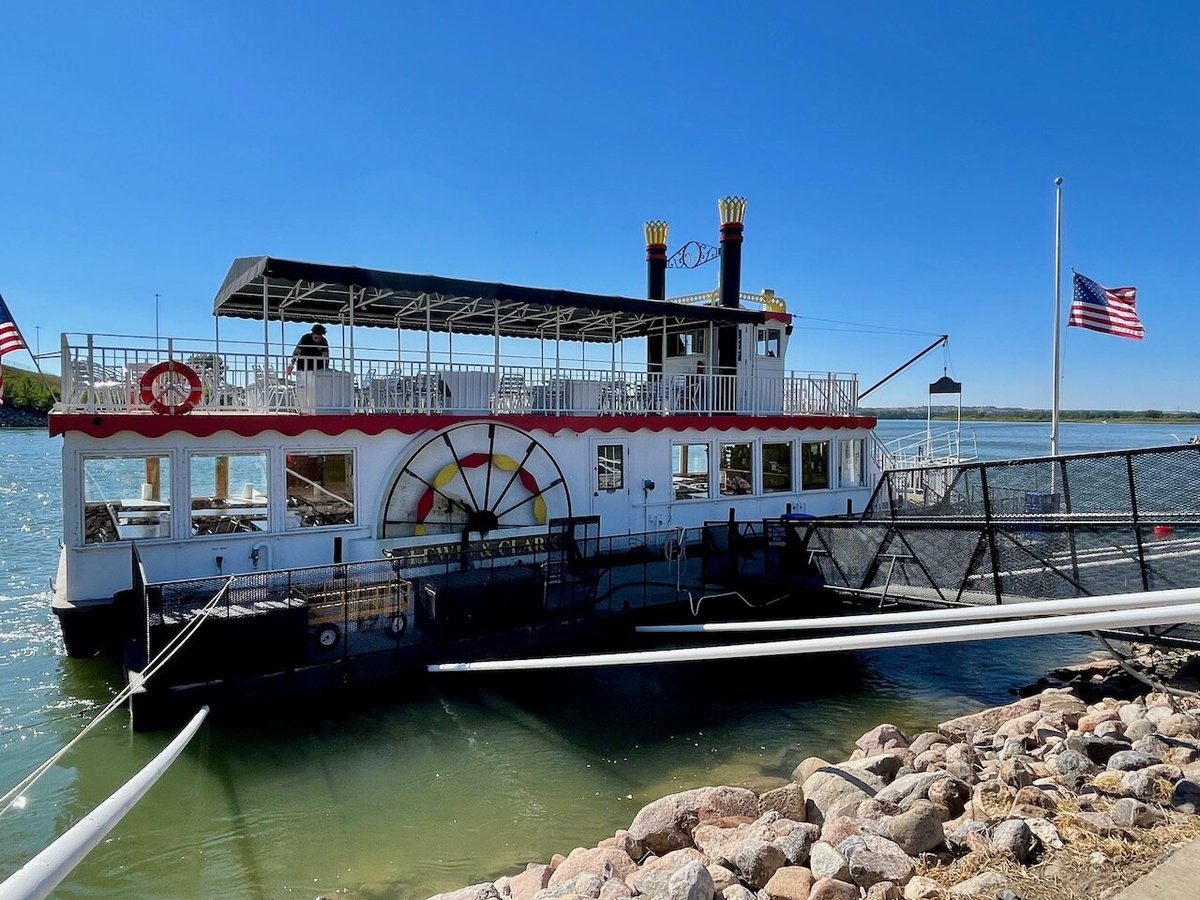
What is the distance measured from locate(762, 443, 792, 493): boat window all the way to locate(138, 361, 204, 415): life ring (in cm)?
1000

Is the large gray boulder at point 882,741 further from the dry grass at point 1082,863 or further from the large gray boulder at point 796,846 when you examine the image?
the dry grass at point 1082,863

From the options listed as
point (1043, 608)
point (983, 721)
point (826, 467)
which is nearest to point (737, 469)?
point (826, 467)

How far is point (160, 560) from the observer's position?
10078 millimetres

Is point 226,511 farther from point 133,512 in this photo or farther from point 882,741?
point 882,741

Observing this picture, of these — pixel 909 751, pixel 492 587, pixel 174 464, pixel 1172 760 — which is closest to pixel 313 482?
pixel 174 464

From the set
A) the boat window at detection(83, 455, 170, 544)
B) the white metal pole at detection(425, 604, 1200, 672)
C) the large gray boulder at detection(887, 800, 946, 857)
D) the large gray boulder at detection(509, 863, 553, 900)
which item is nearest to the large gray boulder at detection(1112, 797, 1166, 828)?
the large gray boulder at detection(887, 800, 946, 857)

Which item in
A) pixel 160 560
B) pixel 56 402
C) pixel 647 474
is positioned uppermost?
pixel 56 402

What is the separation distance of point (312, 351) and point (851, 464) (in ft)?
36.0

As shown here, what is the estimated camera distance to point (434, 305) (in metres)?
14.0

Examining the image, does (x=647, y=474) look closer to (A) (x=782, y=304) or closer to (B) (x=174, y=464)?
(A) (x=782, y=304)

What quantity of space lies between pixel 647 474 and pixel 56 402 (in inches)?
349

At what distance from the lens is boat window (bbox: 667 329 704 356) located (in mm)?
17125

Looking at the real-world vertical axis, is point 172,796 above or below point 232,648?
below

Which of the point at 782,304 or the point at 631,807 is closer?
the point at 631,807
